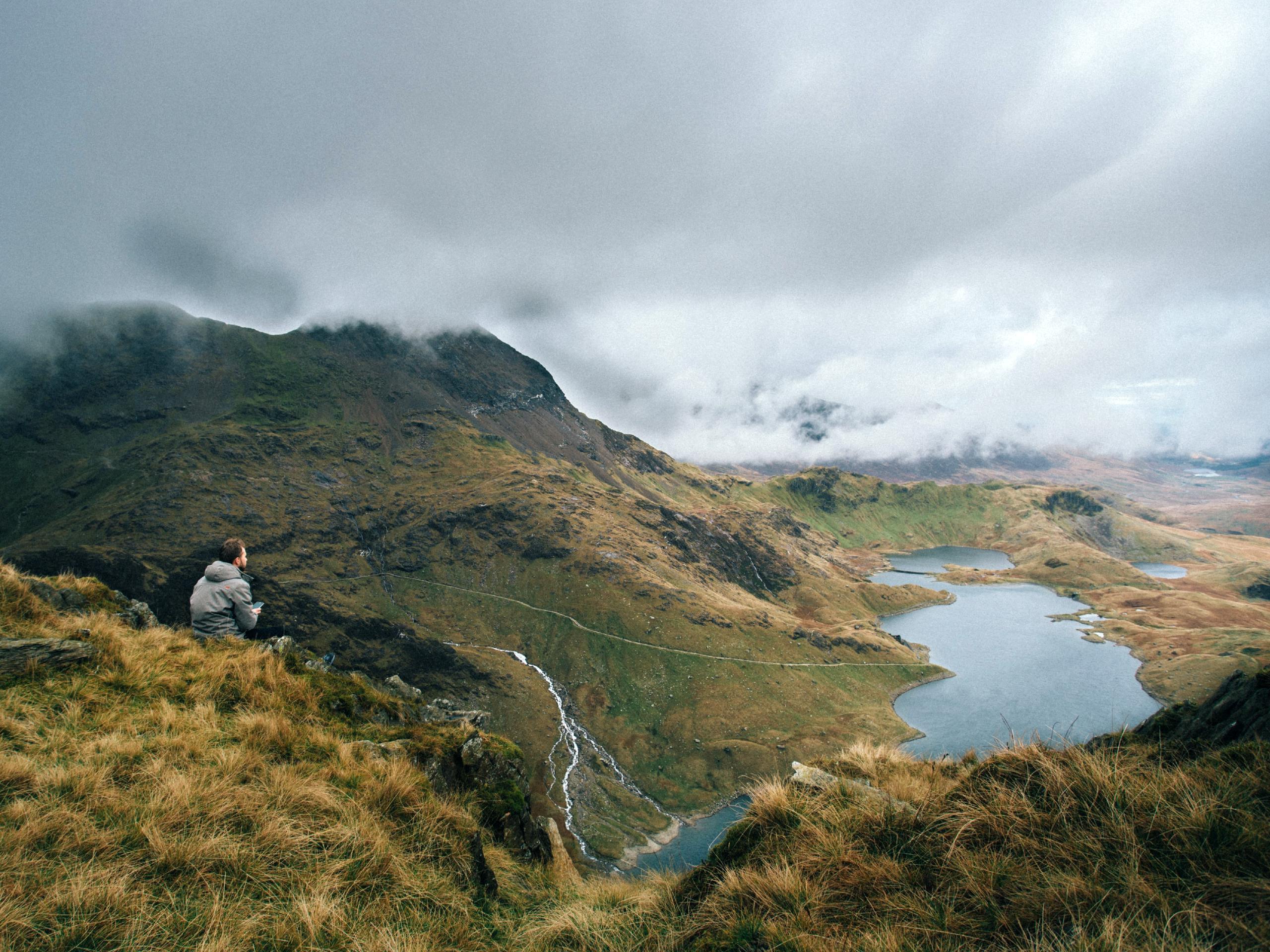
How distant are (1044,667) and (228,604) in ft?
760

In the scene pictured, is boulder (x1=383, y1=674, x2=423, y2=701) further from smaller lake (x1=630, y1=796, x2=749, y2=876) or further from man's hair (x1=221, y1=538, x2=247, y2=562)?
smaller lake (x1=630, y1=796, x2=749, y2=876)

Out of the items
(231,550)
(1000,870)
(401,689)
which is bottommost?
(401,689)

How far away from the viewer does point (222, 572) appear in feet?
34.2

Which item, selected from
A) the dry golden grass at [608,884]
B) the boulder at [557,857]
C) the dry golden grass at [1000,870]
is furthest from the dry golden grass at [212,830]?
the dry golden grass at [1000,870]

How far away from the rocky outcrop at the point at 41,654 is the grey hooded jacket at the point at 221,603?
6.26 feet

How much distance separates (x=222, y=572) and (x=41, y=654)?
105 inches

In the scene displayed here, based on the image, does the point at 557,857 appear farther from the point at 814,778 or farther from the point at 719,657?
the point at 719,657

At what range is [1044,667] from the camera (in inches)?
6959

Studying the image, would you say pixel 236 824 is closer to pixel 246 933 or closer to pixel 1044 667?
pixel 246 933

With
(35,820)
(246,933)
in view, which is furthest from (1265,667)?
(35,820)

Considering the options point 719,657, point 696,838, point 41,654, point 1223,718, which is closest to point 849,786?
point 1223,718

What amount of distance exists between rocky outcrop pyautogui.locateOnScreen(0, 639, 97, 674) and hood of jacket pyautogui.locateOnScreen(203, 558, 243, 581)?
208 centimetres

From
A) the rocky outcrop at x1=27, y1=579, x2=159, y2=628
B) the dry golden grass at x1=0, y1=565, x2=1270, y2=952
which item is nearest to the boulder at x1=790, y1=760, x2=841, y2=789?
the dry golden grass at x1=0, y1=565, x2=1270, y2=952

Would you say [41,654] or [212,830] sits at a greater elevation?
[41,654]
